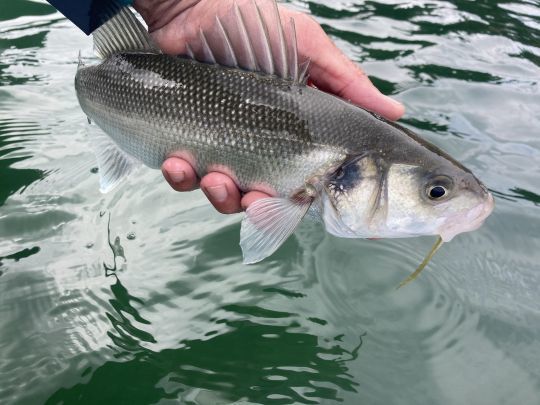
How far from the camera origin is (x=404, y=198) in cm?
255

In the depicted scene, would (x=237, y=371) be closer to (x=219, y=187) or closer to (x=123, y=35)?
(x=219, y=187)

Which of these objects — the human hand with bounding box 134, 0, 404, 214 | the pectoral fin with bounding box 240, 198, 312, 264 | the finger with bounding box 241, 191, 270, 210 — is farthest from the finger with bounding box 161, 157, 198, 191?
the pectoral fin with bounding box 240, 198, 312, 264

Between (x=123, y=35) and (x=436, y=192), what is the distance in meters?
2.03

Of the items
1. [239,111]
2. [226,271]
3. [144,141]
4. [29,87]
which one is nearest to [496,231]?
[226,271]

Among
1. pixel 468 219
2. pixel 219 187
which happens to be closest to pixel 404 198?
pixel 468 219

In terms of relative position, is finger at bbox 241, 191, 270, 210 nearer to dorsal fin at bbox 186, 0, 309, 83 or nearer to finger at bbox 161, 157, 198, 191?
finger at bbox 161, 157, 198, 191

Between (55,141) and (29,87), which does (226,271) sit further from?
(29,87)

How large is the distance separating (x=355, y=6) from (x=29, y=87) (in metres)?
5.34

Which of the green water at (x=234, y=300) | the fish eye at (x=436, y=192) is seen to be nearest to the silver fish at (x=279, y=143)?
the fish eye at (x=436, y=192)

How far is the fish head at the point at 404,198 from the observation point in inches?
97.8

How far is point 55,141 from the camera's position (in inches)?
206

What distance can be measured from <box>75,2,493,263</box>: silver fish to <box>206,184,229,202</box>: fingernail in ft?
0.28

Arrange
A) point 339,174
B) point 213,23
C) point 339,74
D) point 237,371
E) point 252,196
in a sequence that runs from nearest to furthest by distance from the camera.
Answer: point 339,174 < point 252,196 < point 237,371 < point 339,74 < point 213,23

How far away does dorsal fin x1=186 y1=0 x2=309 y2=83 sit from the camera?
289 cm
